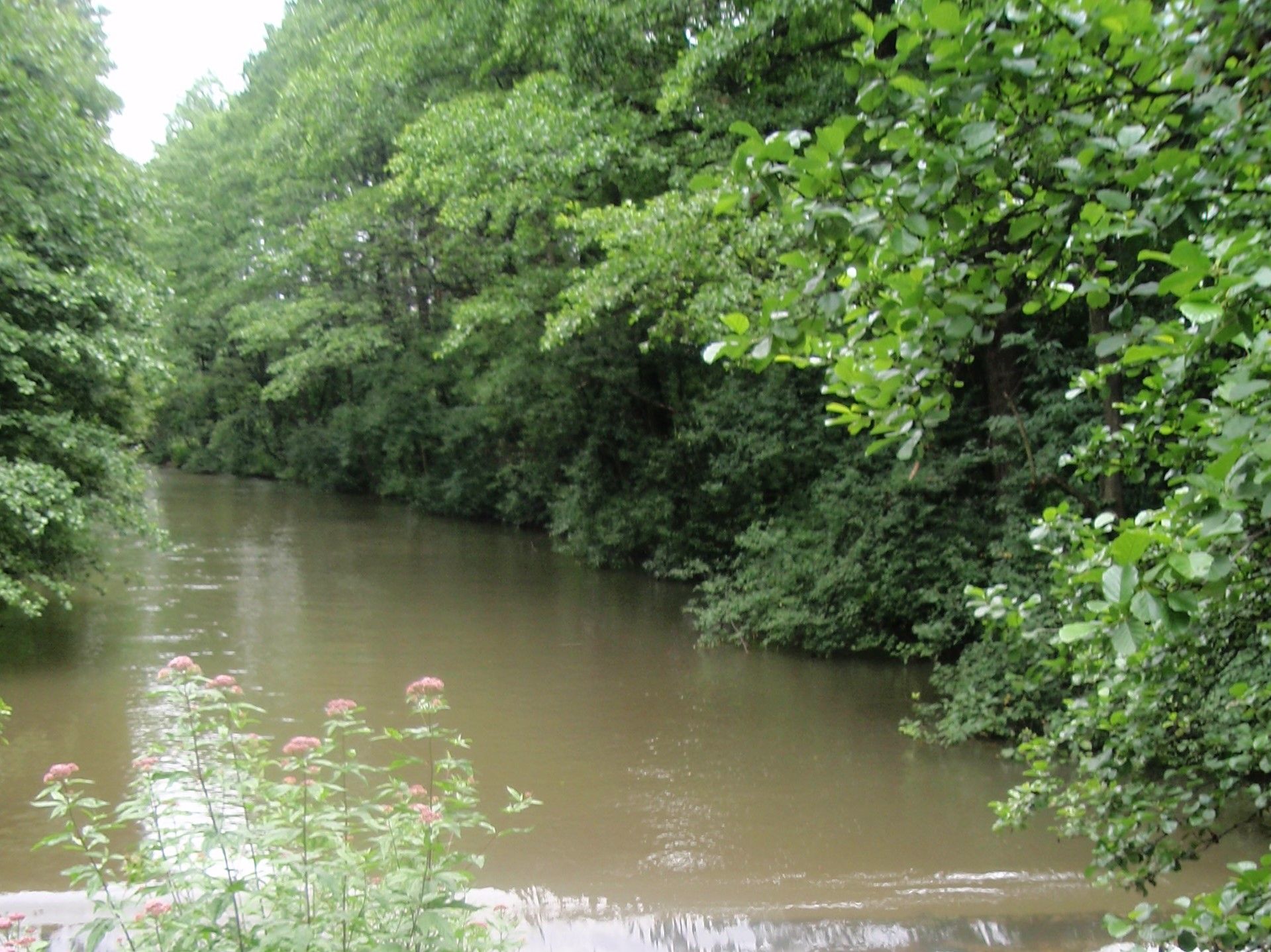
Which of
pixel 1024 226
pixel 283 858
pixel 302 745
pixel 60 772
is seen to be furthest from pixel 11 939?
pixel 1024 226

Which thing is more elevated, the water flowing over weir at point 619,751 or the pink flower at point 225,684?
the pink flower at point 225,684

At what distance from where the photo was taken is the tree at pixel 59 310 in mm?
9031

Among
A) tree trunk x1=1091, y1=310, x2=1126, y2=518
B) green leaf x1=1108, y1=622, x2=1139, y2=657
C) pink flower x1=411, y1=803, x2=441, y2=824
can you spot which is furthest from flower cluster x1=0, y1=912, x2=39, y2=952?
tree trunk x1=1091, y1=310, x2=1126, y2=518

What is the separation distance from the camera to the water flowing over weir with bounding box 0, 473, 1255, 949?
5.76 m

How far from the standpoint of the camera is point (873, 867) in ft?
21.4

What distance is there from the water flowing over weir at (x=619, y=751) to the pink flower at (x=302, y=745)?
2.45 metres

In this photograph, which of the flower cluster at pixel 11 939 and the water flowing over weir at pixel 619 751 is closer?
the flower cluster at pixel 11 939

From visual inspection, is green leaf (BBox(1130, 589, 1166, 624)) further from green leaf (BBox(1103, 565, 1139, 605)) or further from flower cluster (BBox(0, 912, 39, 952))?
flower cluster (BBox(0, 912, 39, 952))

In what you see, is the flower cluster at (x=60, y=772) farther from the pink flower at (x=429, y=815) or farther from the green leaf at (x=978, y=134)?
the green leaf at (x=978, y=134)

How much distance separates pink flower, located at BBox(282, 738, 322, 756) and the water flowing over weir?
245cm

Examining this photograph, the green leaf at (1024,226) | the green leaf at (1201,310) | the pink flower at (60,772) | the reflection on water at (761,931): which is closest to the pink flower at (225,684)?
the pink flower at (60,772)

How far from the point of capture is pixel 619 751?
28.3 feet

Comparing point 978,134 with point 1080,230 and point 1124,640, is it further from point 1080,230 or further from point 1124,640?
point 1124,640

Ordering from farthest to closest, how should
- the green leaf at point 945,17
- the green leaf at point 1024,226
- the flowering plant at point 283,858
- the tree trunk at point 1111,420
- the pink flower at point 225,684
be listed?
1. the tree trunk at point 1111,420
2. the pink flower at point 225,684
3. the flowering plant at point 283,858
4. the green leaf at point 1024,226
5. the green leaf at point 945,17
